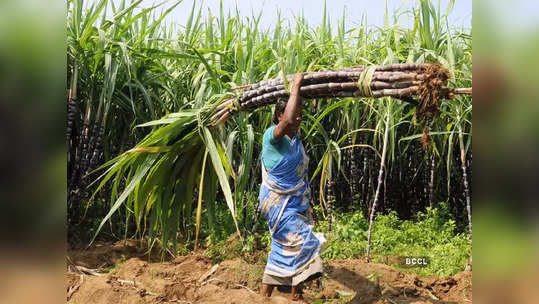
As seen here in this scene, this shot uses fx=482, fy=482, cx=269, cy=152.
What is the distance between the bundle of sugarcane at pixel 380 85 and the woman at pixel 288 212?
0.48 feet

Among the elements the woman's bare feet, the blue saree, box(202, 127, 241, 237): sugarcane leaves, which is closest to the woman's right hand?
the blue saree

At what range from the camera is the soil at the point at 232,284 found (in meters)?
2.70

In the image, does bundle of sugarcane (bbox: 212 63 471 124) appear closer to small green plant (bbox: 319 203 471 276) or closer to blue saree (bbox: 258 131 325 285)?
blue saree (bbox: 258 131 325 285)

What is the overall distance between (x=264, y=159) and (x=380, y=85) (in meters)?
0.89

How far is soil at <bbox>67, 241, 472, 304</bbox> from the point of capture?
106 inches

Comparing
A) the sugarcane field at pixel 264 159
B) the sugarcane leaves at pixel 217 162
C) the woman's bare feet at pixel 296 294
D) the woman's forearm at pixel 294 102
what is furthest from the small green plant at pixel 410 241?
the woman's forearm at pixel 294 102

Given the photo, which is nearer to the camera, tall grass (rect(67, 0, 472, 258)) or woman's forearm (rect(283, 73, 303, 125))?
woman's forearm (rect(283, 73, 303, 125))
